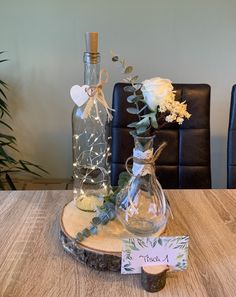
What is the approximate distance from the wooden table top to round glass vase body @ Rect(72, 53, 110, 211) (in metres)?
0.11

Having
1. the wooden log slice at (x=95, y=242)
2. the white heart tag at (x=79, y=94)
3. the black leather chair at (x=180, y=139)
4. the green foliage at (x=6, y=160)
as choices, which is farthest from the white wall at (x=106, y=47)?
the wooden log slice at (x=95, y=242)

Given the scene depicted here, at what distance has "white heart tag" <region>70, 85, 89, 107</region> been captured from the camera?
3.19ft

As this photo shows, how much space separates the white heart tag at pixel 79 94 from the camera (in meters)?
0.97

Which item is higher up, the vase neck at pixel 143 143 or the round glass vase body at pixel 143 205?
the vase neck at pixel 143 143

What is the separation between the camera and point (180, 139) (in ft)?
5.00

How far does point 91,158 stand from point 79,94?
26 cm

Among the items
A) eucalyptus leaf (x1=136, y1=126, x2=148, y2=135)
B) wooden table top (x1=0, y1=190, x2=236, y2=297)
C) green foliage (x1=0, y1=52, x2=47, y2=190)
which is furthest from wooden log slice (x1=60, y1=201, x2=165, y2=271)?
green foliage (x1=0, y1=52, x2=47, y2=190)

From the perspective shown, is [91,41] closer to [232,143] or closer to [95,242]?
[95,242]

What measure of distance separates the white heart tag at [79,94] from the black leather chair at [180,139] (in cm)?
54

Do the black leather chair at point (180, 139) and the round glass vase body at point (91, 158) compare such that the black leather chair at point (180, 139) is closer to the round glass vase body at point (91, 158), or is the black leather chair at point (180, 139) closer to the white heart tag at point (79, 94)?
the round glass vase body at point (91, 158)

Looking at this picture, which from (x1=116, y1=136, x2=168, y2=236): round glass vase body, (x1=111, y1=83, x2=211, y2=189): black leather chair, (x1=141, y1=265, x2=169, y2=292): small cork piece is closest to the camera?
(x1=141, y1=265, x2=169, y2=292): small cork piece

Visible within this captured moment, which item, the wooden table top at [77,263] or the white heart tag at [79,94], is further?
the white heart tag at [79,94]

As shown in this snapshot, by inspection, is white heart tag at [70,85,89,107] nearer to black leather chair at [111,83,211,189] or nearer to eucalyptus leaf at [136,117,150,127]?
eucalyptus leaf at [136,117,150,127]

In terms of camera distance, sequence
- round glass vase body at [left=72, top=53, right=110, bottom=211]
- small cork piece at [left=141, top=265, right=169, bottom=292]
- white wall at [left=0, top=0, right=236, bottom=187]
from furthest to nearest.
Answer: white wall at [left=0, top=0, right=236, bottom=187]
round glass vase body at [left=72, top=53, right=110, bottom=211]
small cork piece at [left=141, top=265, right=169, bottom=292]
